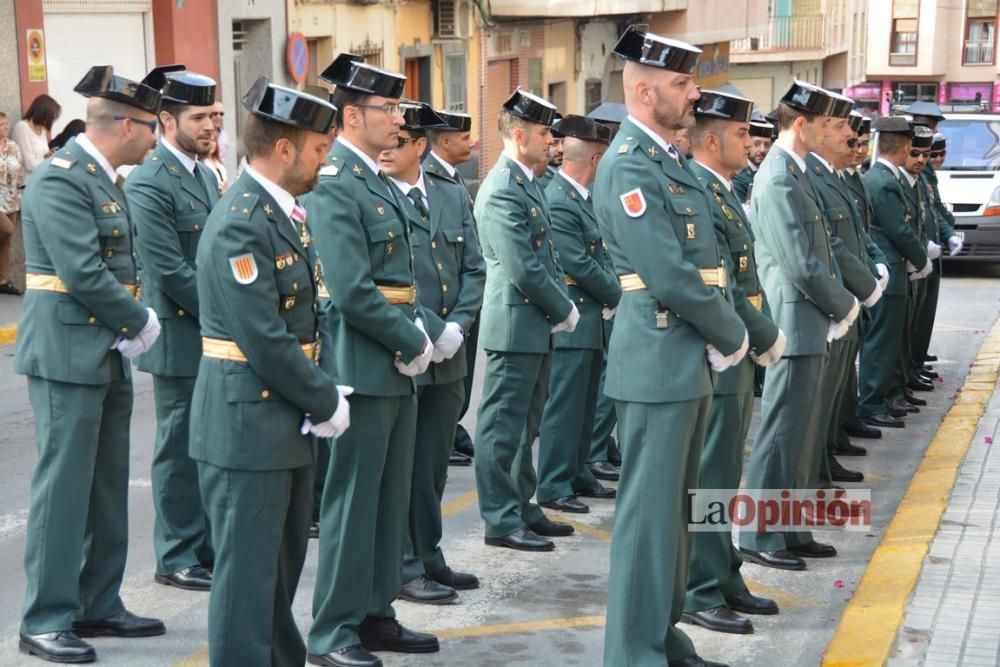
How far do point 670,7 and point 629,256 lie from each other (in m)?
26.3

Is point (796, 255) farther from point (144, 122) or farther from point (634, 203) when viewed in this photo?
point (144, 122)

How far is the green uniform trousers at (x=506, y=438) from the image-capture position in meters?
7.28

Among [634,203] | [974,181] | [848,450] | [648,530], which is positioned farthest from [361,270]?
[974,181]

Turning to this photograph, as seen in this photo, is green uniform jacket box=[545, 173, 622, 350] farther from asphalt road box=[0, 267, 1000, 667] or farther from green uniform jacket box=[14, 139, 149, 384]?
green uniform jacket box=[14, 139, 149, 384]

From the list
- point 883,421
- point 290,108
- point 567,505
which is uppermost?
point 290,108

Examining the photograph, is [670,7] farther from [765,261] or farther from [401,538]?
[401,538]

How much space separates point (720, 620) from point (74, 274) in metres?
2.88

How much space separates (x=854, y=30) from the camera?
203 ft

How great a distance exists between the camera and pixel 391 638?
577 centimetres

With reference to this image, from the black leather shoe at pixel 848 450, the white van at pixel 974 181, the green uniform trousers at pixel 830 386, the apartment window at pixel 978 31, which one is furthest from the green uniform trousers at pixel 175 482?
the apartment window at pixel 978 31

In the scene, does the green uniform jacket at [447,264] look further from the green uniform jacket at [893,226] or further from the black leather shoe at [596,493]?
the green uniform jacket at [893,226]

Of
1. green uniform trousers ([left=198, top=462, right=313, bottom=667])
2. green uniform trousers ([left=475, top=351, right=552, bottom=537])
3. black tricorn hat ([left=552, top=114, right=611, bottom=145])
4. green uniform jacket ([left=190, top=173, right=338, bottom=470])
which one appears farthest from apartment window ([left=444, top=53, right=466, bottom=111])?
green uniform trousers ([left=198, top=462, right=313, bottom=667])

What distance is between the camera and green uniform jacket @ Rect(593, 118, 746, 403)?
Result: 16.9 feet

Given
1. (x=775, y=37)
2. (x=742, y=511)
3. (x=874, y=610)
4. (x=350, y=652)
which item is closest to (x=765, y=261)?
(x=742, y=511)
